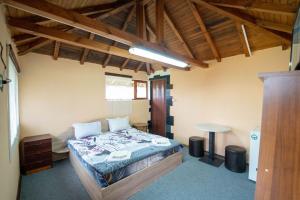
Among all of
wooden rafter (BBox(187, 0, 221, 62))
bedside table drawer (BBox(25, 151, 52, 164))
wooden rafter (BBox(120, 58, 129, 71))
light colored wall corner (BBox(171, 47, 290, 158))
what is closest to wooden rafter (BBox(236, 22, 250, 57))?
light colored wall corner (BBox(171, 47, 290, 158))

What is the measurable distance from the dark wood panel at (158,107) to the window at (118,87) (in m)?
0.89

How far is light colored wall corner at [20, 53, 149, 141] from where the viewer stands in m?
3.32

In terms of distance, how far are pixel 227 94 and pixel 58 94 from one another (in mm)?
4214

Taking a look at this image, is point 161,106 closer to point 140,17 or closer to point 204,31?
point 204,31

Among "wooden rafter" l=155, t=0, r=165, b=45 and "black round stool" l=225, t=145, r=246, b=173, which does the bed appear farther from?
"wooden rafter" l=155, t=0, r=165, b=45

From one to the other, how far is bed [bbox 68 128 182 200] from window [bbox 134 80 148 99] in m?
2.26

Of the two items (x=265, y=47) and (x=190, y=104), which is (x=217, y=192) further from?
(x=265, y=47)

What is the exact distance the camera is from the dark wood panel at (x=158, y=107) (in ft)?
17.3

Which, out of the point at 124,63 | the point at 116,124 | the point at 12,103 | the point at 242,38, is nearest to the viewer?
the point at 12,103

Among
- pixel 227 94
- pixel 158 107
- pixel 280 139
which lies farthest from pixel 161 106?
pixel 280 139

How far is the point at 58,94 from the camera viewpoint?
12.3 ft

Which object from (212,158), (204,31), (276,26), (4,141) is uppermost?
(204,31)

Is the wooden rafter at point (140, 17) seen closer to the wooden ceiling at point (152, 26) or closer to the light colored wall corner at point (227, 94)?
the wooden ceiling at point (152, 26)

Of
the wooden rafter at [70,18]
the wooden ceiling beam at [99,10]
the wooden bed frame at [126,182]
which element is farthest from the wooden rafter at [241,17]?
the wooden bed frame at [126,182]
